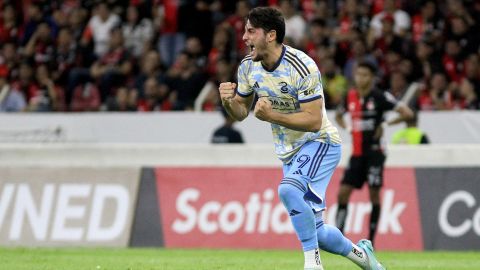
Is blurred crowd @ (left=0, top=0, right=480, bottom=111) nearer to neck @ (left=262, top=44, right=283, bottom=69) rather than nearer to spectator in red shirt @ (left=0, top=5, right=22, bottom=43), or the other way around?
spectator in red shirt @ (left=0, top=5, right=22, bottom=43)

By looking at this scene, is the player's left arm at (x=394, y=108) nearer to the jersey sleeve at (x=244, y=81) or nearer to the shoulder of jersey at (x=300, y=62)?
the jersey sleeve at (x=244, y=81)

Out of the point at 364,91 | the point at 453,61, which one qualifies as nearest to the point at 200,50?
the point at 453,61

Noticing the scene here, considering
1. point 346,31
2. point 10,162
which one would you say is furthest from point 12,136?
point 346,31

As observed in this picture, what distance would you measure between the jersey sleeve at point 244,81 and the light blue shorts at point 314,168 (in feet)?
2.24

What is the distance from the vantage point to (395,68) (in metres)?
19.8

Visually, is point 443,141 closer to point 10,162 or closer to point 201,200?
point 201,200

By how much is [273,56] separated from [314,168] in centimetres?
100

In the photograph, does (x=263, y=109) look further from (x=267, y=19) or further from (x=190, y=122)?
(x=190, y=122)

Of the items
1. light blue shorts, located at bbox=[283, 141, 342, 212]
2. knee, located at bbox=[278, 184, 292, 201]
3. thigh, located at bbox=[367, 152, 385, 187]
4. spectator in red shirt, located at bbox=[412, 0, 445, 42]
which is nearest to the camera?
knee, located at bbox=[278, 184, 292, 201]

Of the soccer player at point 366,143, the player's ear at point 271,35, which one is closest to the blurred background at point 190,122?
the soccer player at point 366,143

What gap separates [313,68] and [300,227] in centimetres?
132

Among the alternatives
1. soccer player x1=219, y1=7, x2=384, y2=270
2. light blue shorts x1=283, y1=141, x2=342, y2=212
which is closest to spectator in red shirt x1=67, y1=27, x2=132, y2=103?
soccer player x1=219, y1=7, x2=384, y2=270

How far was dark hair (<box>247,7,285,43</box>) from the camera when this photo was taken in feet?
31.6

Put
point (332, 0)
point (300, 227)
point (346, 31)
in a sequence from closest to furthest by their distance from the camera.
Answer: point (300, 227)
point (346, 31)
point (332, 0)
